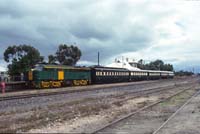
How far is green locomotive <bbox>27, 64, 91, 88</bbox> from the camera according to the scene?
4111 centimetres

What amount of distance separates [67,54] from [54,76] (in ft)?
188

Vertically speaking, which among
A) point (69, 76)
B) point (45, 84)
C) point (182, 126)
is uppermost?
point (69, 76)

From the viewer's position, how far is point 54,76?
43.2 m

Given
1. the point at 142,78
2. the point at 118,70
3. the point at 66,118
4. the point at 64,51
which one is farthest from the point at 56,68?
the point at 64,51

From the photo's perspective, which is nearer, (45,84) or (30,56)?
(45,84)

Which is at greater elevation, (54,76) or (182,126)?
(54,76)

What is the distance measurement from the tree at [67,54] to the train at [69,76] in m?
33.4

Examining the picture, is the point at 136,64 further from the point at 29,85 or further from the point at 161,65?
the point at 29,85

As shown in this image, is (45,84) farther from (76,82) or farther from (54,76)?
(76,82)

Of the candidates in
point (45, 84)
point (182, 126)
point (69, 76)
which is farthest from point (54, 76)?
point (182, 126)

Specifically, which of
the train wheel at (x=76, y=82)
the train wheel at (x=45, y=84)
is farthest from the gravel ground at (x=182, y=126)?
the train wheel at (x=76, y=82)

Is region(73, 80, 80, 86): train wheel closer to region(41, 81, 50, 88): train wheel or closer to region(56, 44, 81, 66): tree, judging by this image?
region(41, 81, 50, 88): train wheel

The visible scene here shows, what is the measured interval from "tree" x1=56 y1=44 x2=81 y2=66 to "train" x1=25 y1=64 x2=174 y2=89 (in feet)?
110

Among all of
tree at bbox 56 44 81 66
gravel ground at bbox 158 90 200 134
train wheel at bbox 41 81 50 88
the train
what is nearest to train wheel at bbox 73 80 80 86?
the train
